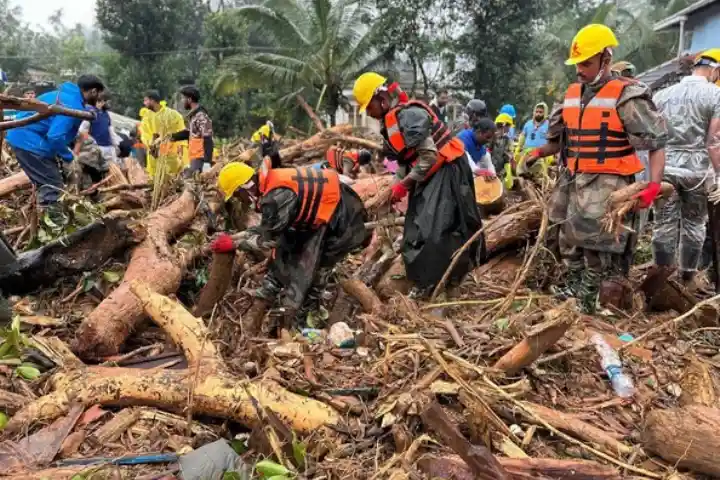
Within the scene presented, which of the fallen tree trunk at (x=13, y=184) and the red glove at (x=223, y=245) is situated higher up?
the fallen tree trunk at (x=13, y=184)

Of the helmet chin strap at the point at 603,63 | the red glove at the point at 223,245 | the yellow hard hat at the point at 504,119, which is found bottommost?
the red glove at the point at 223,245

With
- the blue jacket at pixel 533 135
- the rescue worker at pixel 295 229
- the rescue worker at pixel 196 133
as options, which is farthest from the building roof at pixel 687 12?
the rescue worker at pixel 295 229

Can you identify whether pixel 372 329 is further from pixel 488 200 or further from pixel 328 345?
pixel 488 200

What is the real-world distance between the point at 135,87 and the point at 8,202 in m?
15.4

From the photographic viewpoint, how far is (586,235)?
381 cm

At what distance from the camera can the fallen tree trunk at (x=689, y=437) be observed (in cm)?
230

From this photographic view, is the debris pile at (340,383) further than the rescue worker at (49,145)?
No

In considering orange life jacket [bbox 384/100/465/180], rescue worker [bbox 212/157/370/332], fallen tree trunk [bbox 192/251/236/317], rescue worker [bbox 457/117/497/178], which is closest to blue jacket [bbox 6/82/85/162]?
rescue worker [bbox 212/157/370/332]

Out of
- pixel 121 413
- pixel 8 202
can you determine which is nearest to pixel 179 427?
pixel 121 413

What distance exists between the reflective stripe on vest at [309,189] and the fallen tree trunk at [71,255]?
4.15 ft

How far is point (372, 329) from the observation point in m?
3.41

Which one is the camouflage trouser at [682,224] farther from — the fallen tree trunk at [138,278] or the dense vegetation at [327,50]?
the dense vegetation at [327,50]

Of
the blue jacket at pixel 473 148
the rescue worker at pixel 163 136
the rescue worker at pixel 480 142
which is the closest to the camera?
the rescue worker at pixel 480 142

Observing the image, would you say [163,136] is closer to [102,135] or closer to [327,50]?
[102,135]
